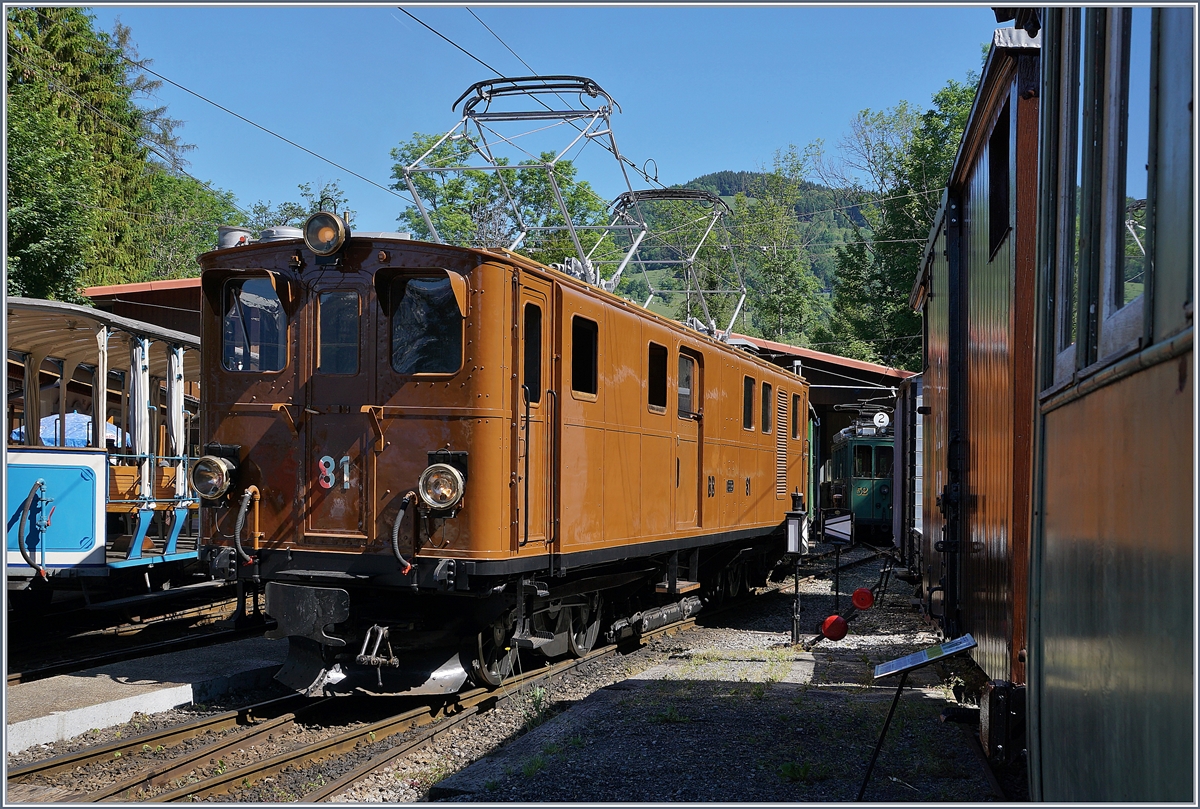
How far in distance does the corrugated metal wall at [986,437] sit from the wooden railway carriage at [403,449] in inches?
122

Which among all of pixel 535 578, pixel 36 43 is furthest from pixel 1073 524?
pixel 36 43

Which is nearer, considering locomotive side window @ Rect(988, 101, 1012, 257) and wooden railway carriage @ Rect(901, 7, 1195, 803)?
wooden railway carriage @ Rect(901, 7, 1195, 803)

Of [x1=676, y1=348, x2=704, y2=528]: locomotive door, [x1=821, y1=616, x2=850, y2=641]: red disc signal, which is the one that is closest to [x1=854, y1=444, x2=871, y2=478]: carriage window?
[x1=676, y1=348, x2=704, y2=528]: locomotive door

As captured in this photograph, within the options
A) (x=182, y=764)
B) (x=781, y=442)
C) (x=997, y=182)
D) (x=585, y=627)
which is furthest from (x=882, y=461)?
(x=182, y=764)

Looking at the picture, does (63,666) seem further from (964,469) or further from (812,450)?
(812,450)

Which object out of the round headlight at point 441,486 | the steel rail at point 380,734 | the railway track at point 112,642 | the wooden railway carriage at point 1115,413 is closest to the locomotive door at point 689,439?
the steel rail at point 380,734

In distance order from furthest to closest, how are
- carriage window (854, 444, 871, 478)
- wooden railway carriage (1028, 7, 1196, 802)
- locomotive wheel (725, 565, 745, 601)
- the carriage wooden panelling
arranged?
carriage window (854, 444, 871, 478) < locomotive wheel (725, 565, 745, 601) < the carriage wooden panelling < wooden railway carriage (1028, 7, 1196, 802)

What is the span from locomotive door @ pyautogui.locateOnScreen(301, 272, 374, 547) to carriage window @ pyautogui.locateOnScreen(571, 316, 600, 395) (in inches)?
69.0

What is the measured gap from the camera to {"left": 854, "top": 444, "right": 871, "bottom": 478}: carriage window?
2694cm

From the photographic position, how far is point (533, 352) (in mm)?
7836

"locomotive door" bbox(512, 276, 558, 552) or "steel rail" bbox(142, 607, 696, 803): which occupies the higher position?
"locomotive door" bbox(512, 276, 558, 552)

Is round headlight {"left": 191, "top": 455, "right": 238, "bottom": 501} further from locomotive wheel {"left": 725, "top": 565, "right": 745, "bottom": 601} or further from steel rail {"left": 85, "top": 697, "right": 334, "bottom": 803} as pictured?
locomotive wheel {"left": 725, "top": 565, "right": 745, "bottom": 601}

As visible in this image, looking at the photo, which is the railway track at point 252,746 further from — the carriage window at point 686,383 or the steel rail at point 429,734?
the carriage window at point 686,383

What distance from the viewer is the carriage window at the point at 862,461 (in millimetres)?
26938
